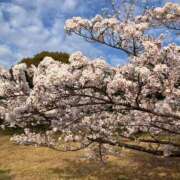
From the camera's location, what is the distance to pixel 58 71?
12305mm

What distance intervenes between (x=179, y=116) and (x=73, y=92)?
3.64m

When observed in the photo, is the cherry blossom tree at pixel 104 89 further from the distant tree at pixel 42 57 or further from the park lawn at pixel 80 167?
the distant tree at pixel 42 57

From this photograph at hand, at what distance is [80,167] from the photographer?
22.8m

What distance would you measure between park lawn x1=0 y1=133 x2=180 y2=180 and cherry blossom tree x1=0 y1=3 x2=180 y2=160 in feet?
8.68

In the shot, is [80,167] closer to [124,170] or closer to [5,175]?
[124,170]

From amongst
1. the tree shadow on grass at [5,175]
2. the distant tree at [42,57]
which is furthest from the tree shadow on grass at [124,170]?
the distant tree at [42,57]

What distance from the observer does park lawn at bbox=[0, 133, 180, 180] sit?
20.9 m

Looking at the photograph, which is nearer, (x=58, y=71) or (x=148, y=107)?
(x=58, y=71)

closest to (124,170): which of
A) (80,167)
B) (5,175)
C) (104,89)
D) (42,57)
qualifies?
(80,167)

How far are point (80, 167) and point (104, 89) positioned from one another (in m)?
10.4

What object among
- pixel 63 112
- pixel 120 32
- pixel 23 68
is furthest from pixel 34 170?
pixel 120 32

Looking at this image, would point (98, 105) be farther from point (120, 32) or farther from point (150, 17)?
point (150, 17)

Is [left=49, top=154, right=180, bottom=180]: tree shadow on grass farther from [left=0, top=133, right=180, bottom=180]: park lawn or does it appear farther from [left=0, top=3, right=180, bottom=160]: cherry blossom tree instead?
[left=0, top=3, right=180, bottom=160]: cherry blossom tree

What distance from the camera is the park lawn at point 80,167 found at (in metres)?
20.9
